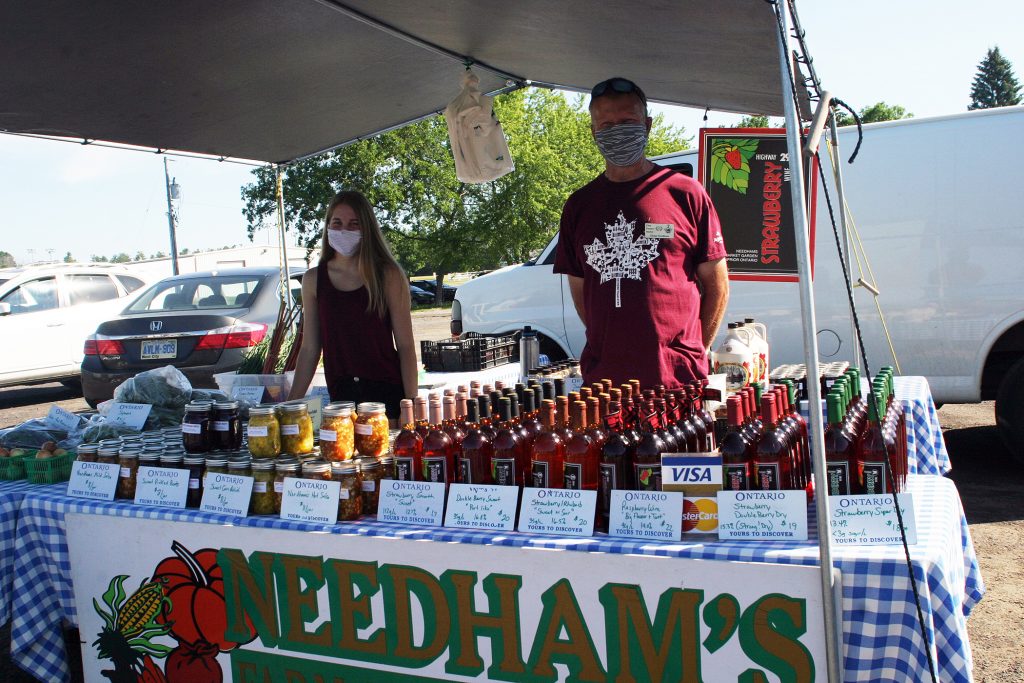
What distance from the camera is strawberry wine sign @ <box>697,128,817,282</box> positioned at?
4.34 meters

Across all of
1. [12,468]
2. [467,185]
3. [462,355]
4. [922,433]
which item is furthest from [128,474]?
[467,185]

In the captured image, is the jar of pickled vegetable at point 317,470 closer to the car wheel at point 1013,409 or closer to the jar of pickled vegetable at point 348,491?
the jar of pickled vegetable at point 348,491

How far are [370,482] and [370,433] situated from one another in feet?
0.50

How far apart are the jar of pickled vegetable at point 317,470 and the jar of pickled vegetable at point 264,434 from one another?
0.67ft

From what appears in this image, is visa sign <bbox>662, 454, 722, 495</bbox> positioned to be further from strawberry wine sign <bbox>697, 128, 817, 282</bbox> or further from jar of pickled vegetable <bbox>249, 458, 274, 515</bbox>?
strawberry wine sign <bbox>697, 128, 817, 282</bbox>

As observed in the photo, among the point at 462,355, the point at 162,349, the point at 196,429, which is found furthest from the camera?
the point at 162,349

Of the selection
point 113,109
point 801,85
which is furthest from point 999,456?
point 113,109

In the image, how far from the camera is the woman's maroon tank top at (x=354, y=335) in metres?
3.50

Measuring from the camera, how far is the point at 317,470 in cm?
231

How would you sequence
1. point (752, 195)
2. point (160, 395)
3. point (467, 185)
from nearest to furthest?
1. point (160, 395)
2. point (752, 195)
3. point (467, 185)

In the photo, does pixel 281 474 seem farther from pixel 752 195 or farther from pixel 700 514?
pixel 752 195

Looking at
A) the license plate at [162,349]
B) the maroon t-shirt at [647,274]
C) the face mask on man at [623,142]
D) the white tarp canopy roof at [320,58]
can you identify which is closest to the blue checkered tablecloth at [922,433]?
the maroon t-shirt at [647,274]

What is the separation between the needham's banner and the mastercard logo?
12 cm

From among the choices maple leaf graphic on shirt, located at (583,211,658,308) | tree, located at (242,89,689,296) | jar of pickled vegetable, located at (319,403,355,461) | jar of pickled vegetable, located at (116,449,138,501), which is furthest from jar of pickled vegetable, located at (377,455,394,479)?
tree, located at (242,89,689,296)
